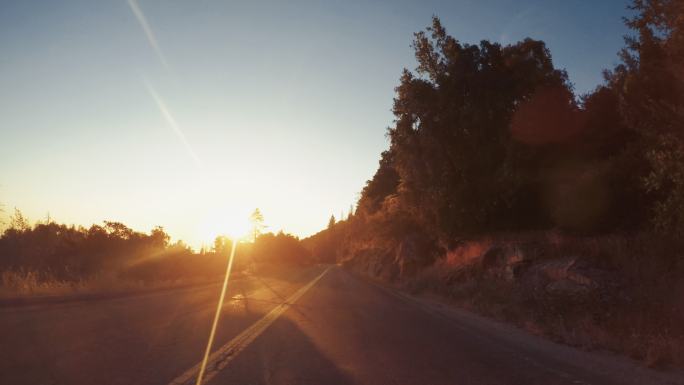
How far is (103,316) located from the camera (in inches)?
425

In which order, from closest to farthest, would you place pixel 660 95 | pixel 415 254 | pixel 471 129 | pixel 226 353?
pixel 226 353 < pixel 660 95 < pixel 471 129 < pixel 415 254

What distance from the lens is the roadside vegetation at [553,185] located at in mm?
11828

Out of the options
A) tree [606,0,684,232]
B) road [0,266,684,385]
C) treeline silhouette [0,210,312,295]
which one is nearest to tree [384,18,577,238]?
tree [606,0,684,232]

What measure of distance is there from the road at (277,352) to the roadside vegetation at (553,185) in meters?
1.62

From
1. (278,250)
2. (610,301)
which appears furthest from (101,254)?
(278,250)

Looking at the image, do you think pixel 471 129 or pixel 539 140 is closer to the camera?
pixel 539 140

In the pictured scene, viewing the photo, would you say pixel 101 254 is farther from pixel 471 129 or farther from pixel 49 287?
pixel 471 129

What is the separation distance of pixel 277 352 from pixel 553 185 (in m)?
16.3

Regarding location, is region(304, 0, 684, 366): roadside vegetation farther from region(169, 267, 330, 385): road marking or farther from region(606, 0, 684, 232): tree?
region(169, 267, 330, 385): road marking

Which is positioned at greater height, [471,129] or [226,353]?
[471,129]

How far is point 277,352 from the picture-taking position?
24.4 feet

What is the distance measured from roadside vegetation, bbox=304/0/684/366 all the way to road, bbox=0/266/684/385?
1.62 metres

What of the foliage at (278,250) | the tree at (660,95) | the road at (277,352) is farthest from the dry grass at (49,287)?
the foliage at (278,250)

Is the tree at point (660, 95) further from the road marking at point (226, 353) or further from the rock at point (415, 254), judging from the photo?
the rock at point (415, 254)
